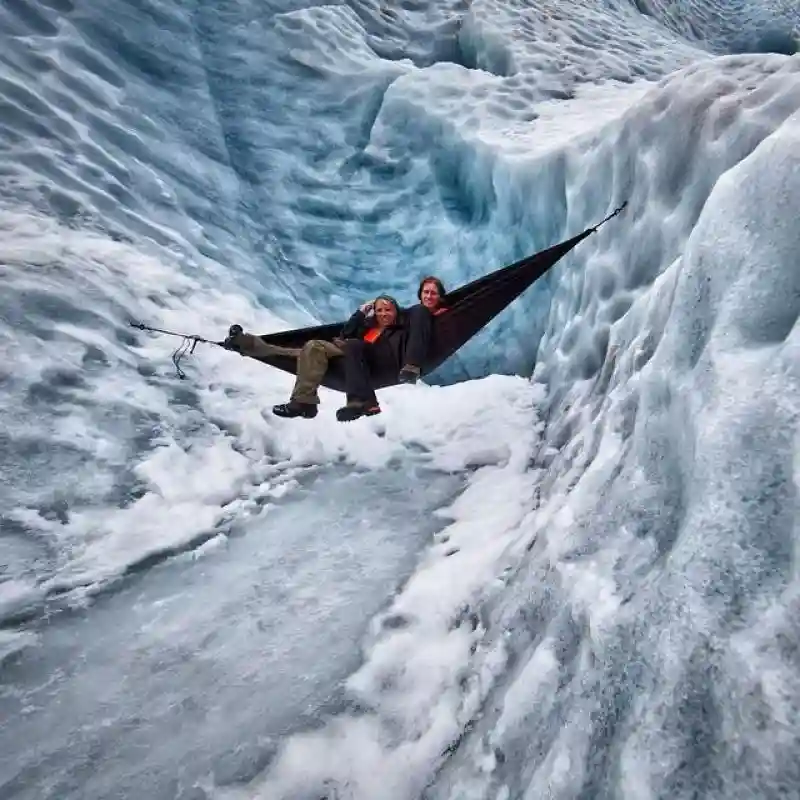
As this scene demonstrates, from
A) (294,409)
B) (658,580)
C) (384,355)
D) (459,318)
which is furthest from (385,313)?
(658,580)

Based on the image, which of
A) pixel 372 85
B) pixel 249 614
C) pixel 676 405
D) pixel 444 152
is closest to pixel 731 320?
pixel 676 405

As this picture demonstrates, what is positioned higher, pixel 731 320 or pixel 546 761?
pixel 731 320

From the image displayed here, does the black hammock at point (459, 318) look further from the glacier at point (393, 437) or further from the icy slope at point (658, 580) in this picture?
the icy slope at point (658, 580)

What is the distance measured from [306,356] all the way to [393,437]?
0.86m

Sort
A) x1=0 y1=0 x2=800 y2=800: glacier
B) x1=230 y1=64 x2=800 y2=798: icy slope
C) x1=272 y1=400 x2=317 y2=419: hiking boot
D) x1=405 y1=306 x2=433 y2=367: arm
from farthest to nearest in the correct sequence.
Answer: x1=405 y1=306 x2=433 y2=367: arm
x1=272 y1=400 x2=317 y2=419: hiking boot
x1=0 y1=0 x2=800 y2=800: glacier
x1=230 y1=64 x2=800 y2=798: icy slope

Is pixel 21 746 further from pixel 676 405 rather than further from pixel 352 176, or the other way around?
pixel 352 176

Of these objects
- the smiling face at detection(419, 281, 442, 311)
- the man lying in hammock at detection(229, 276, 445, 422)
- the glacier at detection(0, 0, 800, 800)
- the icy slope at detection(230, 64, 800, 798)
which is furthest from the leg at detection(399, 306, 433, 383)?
the icy slope at detection(230, 64, 800, 798)

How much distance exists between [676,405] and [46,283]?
301 cm

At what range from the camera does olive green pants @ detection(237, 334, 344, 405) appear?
10.0 feet

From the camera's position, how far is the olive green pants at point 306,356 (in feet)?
10.0

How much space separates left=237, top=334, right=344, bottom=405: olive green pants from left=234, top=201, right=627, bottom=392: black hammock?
0.05 metres

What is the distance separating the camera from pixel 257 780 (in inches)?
73.5

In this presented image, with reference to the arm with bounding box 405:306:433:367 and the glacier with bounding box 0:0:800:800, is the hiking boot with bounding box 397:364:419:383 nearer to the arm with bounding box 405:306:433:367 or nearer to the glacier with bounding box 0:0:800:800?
the arm with bounding box 405:306:433:367

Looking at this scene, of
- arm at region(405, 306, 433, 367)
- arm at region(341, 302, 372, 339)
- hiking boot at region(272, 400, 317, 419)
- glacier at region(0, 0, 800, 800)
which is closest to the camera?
glacier at region(0, 0, 800, 800)
